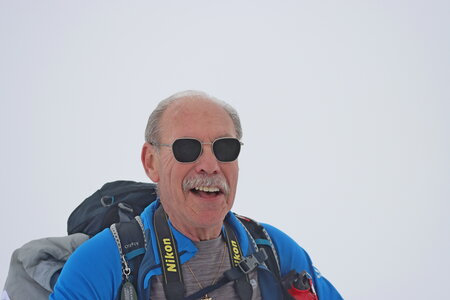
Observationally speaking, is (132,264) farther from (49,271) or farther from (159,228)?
(49,271)

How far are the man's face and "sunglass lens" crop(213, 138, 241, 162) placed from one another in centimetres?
2

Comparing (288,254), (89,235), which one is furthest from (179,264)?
(89,235)

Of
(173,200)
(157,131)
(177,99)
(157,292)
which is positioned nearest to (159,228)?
(173,200)

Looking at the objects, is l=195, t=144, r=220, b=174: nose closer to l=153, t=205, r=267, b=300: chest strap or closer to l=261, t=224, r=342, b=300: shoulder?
l=153, t=205, r=267, b=300: chest strap

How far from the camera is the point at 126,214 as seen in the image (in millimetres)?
2100

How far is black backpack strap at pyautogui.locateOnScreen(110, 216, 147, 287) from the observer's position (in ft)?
A: 5.10

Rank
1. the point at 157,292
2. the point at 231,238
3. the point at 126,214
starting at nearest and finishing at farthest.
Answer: the point at 157,292 < the point at 231,238 < the point at 126,214

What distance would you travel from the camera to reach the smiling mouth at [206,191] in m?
1.65

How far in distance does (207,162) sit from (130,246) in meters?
0.40

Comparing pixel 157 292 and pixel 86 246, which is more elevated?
pixel 86 246

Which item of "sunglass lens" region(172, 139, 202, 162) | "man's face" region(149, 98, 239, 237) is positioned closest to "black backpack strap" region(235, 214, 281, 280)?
"man's face" region(149, 98, 239, 237)

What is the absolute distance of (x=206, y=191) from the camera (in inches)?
65.4

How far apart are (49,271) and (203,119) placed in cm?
88

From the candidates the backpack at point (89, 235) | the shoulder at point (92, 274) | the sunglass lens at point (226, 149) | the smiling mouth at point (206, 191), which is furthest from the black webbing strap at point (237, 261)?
the shoulder at point (92, 274)
